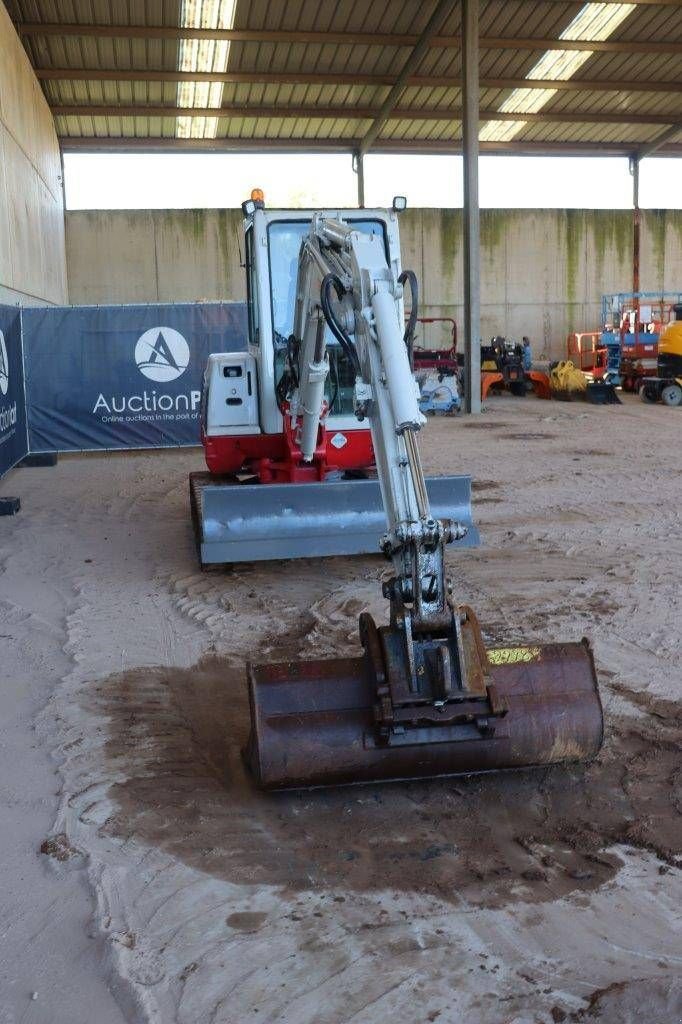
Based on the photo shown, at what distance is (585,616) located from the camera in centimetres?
606

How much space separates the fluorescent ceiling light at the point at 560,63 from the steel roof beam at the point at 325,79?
44 cm

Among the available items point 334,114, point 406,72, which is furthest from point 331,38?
point 334,114

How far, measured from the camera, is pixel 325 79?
23.6 m

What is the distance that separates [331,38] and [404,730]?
812 inches

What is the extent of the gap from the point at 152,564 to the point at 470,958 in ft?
17.1

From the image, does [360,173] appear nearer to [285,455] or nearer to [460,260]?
[460,260]

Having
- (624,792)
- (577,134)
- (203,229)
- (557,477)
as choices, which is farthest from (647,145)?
(624,792)

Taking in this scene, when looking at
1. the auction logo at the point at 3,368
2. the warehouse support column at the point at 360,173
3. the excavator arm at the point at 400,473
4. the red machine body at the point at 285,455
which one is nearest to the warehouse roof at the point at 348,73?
the warehouse support column at the point at 360,173

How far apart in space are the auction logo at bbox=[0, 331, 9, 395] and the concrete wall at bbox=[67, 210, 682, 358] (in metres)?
17.3

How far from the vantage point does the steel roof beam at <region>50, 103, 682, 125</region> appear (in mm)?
24844

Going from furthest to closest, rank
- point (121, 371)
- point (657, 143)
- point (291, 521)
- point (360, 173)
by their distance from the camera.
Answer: point (657, 143) < point (360, 173) < point (121, 371) < point (291, 521)

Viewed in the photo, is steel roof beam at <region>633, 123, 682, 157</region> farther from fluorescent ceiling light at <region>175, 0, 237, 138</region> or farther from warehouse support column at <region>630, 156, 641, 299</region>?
fluorescent ceiling light at <region>175, 0, 237, 138</region>

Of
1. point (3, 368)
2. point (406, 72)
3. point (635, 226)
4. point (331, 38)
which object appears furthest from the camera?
point (635, 226)

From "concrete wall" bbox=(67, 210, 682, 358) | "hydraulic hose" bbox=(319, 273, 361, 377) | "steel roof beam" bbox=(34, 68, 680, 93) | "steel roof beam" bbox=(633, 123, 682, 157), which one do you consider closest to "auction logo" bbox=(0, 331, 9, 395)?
"hydraulic hose" bbox=(319, 273, 361, 377)
